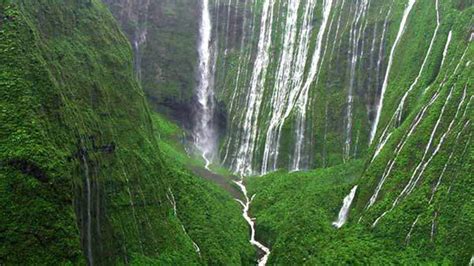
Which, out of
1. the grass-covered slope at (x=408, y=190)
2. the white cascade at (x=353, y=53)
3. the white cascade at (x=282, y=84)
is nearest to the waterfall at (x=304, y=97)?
the white cascade at (x=282, y=84)

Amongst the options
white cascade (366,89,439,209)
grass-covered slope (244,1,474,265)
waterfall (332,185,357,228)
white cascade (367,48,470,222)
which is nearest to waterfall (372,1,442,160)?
grass-covered slope (244,1,474,265)

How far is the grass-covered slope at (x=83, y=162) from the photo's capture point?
2038cm

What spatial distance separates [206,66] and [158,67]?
5.07m

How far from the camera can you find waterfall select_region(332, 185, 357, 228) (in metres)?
33.8

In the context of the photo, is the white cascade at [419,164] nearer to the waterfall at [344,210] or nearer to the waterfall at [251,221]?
the waterfall at [344,210]

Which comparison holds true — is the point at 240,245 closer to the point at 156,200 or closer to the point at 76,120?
the point at 156,200

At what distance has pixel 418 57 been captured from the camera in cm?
3978

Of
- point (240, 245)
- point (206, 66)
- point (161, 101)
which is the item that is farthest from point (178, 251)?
point (206, 66)

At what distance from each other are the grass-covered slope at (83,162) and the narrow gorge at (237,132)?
0.27 ft

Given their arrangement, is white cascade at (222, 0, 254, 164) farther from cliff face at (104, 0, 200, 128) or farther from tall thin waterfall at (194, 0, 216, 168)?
cliff face at (104, 0, 200, 128)

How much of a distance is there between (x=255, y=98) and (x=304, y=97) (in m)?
6.04

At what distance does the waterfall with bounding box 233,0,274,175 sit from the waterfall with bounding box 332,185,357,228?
48.5 ft

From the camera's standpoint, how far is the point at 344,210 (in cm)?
3453

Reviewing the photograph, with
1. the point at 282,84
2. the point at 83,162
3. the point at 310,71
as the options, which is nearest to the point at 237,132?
the point at 282,84
